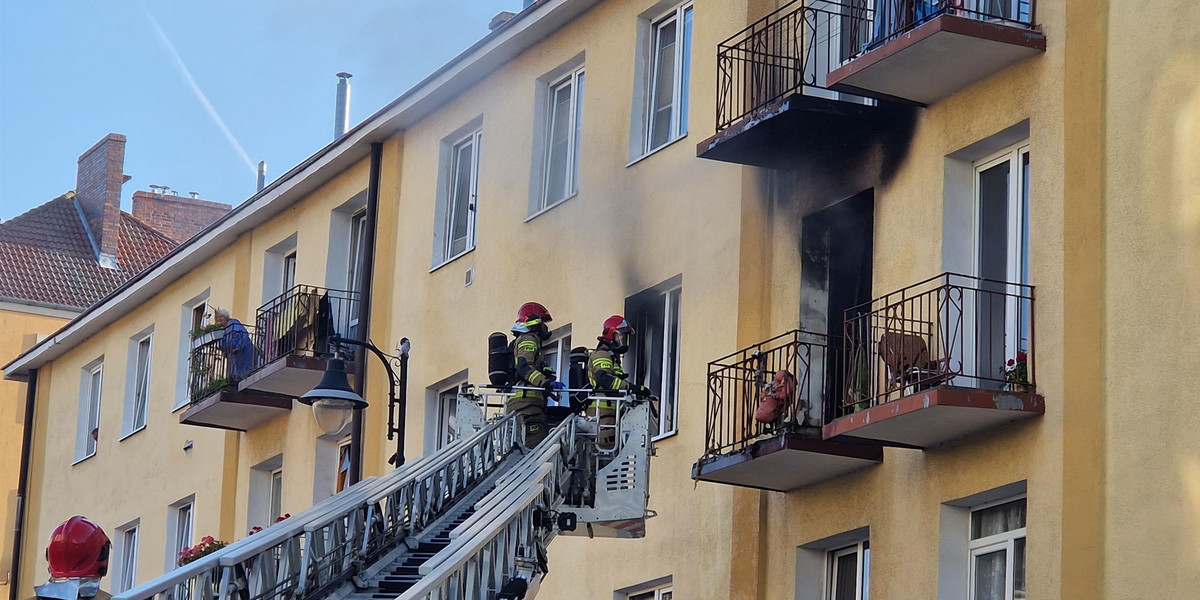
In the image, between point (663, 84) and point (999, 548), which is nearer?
point (999, 548)

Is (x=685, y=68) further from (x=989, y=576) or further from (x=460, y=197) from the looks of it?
(x=989, y=576)

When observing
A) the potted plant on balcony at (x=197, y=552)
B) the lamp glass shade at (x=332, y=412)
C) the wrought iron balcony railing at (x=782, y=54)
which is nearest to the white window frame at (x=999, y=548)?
the wrought iron balcony railing at (x=782, y=54)

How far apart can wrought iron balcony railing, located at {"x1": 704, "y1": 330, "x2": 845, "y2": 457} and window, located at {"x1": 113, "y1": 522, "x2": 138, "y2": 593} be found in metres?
16.9

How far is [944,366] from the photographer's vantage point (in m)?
16.6

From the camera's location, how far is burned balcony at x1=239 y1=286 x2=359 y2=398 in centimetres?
2778

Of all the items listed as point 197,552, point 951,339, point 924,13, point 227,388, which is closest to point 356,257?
point 227,388

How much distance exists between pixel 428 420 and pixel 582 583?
15.7 feet

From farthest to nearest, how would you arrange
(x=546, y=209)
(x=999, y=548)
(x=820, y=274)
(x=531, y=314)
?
(x=546, y=209), (x=531, y=314), (x=820, y=274), (x=999, y=548)

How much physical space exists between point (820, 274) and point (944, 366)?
9.14ft

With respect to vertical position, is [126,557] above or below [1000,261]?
below

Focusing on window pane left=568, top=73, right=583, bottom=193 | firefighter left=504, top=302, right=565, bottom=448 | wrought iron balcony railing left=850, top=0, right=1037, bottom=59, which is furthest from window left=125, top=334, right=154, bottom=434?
wrought iron balcony railing left=850, top=0, right=1037, bottom=59

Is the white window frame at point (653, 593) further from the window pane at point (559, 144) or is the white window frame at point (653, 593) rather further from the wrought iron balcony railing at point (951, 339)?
the window pane at point (559, 144)

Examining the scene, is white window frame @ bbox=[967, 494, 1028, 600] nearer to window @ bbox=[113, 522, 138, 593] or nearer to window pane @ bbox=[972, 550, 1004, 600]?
window pane @ bbox=[972, 550, 1004, 600]

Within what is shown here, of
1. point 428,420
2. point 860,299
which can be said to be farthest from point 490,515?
point 428,420
